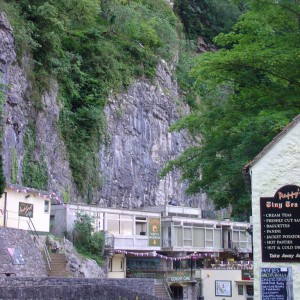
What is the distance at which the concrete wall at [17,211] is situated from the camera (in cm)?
3056

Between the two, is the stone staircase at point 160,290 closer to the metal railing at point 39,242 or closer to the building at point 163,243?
the building at point 163,243

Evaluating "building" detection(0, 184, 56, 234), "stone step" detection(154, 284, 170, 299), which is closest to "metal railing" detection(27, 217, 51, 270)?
"building" detection(0, 184, 56, 234)

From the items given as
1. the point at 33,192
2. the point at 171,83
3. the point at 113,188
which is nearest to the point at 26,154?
the point at 33,192

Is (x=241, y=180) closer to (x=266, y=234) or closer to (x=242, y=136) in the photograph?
(x=242, y=136)

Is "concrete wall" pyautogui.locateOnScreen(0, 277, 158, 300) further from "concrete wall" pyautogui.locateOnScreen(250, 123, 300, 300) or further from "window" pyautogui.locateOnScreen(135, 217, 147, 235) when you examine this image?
"window" pyautogui.locateOnScreen(135, 217, 147, 235)

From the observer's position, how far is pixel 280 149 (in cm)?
1565

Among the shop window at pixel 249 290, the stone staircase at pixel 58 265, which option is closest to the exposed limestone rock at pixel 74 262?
the stone staircase at pixel 58 265

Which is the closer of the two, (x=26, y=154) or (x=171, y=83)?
(x=26, y=154)

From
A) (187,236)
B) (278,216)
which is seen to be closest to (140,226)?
(187,236)

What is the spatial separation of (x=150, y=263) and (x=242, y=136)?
2573 cm

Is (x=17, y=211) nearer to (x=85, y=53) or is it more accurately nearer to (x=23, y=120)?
(x=23, y=120)

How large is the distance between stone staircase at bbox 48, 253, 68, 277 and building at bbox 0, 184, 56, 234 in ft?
6.39

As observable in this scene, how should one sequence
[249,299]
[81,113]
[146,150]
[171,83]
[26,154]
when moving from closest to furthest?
1. [26,154]
2. [249,299]
3. [81,113]
4. [146,150]
5. [171,83]

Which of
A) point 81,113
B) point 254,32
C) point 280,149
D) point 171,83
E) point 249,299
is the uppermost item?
point 171,83
